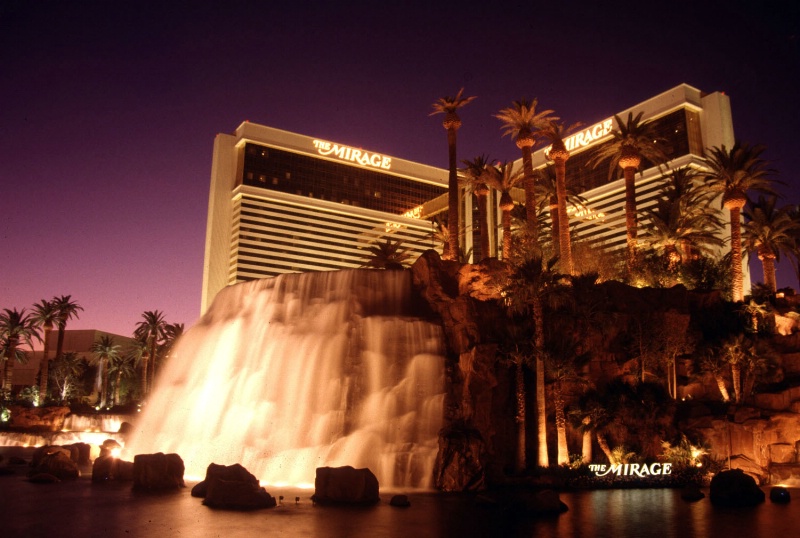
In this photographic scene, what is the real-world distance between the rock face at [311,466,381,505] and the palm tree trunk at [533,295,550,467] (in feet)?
32.3

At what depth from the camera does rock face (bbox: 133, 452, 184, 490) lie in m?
22.9

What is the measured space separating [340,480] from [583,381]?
546 inches

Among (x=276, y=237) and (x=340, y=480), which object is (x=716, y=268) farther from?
(x=276, y=237)

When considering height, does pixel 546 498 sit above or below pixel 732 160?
below

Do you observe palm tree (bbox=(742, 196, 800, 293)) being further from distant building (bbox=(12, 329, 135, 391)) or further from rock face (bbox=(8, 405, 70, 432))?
distant building (bbox=(12, 329, 135, 391))

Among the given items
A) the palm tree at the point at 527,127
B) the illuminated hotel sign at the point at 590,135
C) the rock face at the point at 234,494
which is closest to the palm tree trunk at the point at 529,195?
the palm tree at the point at 527,127

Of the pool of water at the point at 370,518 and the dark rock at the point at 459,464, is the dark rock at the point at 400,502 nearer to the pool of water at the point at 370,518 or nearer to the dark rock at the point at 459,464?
the pool of water at the point at 370,518

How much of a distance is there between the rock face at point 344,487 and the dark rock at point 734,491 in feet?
34.6

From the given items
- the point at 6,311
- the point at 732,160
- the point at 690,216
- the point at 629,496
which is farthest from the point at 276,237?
the point at 629,496

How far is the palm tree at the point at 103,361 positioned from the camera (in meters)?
86.3

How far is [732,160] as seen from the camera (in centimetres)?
4203

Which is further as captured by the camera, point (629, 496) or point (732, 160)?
point (732, 160)

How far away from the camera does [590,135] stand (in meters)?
108

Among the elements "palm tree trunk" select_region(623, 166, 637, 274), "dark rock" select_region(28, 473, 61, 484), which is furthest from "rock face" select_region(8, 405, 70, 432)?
"palm tree trunk" select_region(623, 166, 637, 274)
